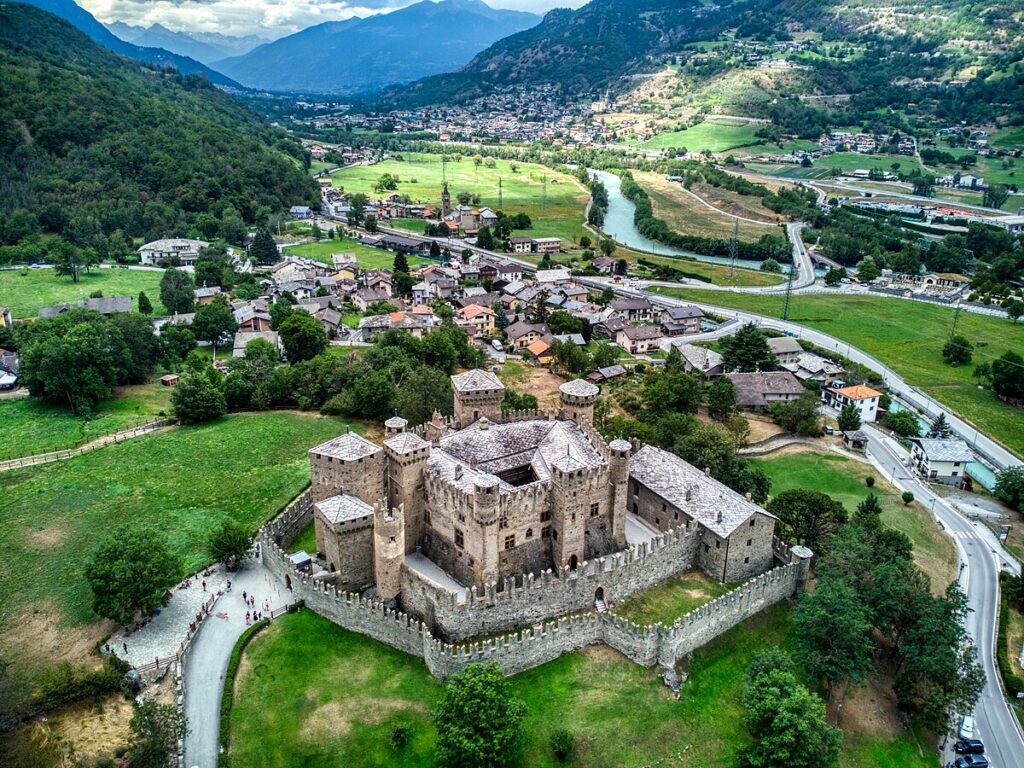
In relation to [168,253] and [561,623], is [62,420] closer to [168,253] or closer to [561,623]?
[561,623]

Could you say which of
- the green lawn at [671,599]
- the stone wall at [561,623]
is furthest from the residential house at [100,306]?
the green lawn at [671,599]

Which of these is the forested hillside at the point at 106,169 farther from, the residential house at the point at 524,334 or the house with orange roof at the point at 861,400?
the house with orange roof at the point at 861,400

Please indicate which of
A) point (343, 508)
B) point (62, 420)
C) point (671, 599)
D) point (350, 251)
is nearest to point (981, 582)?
point (671, 599)

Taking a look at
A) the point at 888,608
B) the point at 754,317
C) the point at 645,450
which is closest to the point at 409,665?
the point at 645,450

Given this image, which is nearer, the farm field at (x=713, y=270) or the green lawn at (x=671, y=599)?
the green lawn at (x=671, y=599)

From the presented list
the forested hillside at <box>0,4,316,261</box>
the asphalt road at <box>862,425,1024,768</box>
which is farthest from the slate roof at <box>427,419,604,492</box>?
the forested hillside at <box>0,4,316,261</box>

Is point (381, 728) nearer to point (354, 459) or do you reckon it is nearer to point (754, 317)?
point (354, 459)
